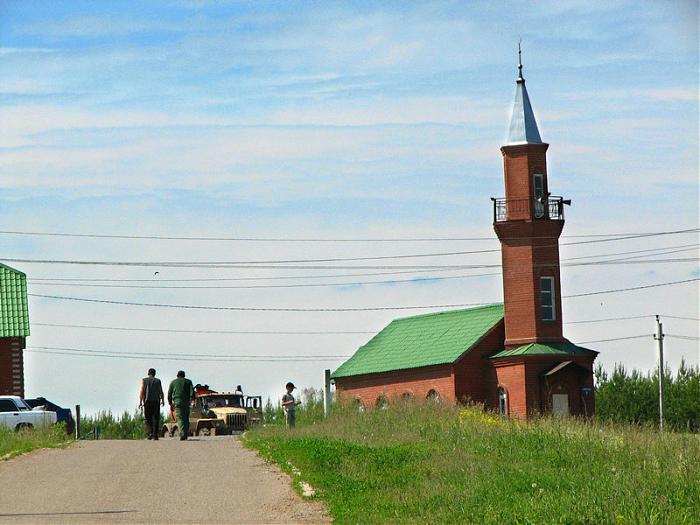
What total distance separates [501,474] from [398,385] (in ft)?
149

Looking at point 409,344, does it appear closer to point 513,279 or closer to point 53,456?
point 513,279

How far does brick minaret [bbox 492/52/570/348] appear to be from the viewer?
57094 millimetres

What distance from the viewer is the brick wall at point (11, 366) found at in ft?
171

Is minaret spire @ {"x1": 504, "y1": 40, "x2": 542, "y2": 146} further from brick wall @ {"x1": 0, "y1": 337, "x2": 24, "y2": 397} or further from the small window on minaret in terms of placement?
brick wall @ {"x1": 0, "y1": 337, "x2": 24, "y2": 397}

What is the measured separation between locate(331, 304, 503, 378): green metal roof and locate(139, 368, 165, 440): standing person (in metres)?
28.7

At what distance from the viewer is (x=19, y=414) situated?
40.2m

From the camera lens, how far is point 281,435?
96.2 feet

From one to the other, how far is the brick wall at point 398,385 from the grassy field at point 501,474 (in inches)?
1265

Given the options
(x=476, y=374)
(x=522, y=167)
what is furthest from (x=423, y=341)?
(x=522, y=167)

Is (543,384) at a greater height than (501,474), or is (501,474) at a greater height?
(543,384)

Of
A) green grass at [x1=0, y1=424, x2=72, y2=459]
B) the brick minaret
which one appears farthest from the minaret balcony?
green grass at [x1=0, y1=424, x2=72, y2=459]

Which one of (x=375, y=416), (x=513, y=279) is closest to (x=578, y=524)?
(x=375, y=416)

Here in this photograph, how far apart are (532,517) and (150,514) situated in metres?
4.99

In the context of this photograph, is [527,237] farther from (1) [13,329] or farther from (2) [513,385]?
(1) [13,329]
